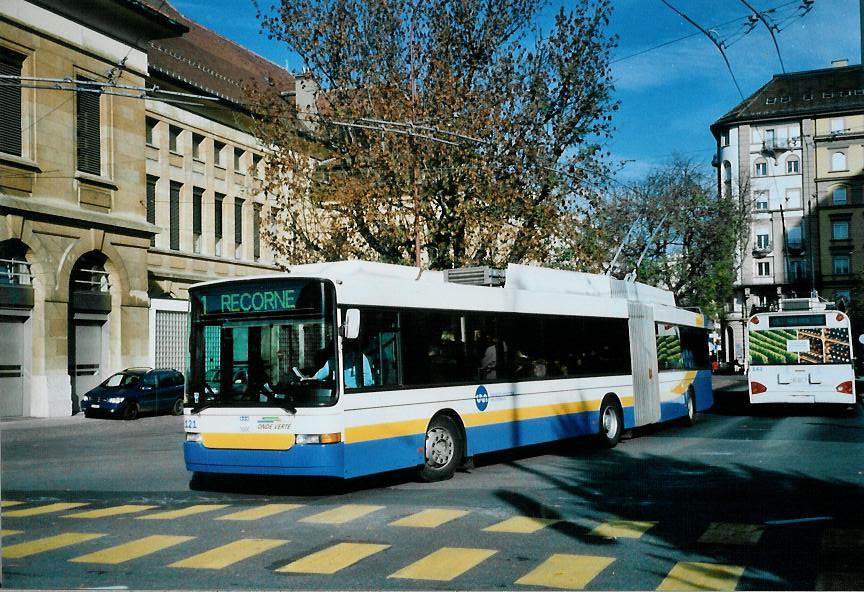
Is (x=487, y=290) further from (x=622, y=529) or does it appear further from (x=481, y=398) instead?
(x=622, y=529)

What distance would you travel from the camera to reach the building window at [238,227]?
155ft

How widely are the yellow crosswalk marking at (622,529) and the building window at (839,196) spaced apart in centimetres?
8282

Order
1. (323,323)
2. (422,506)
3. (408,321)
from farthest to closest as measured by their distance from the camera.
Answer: (408,321), (323,323), (422,506)

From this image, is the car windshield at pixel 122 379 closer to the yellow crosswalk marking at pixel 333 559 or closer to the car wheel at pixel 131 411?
the car wheel at pixel 131 411

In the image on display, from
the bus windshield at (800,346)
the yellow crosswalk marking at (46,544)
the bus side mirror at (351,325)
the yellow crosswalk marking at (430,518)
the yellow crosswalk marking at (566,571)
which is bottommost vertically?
the yellow crosswalk marking at (566,571)

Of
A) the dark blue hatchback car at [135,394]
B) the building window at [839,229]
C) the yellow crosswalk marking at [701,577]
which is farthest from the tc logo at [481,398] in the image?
the building window at [839,229]

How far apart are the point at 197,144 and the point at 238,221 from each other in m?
4.63

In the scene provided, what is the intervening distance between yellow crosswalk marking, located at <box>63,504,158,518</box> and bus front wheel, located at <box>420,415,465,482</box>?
11.8 feet

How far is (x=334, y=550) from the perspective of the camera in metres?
8.27

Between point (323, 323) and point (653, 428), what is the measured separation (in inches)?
506

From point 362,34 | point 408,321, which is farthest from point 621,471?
point 362,34

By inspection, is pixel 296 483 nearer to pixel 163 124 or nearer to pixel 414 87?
pixel 414 87

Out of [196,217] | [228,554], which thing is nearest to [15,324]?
[196,217]

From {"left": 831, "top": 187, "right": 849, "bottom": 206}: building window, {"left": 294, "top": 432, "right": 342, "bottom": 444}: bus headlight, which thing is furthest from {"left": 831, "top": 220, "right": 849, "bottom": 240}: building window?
{"left": 294, "top": 432, "right": 342, "bottom": 444}: bus headlight
